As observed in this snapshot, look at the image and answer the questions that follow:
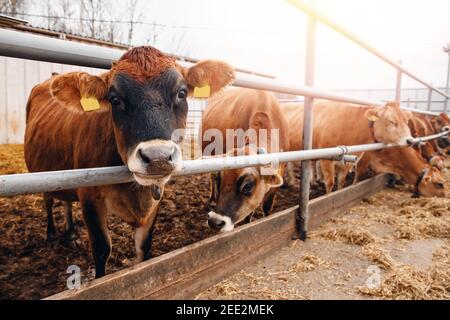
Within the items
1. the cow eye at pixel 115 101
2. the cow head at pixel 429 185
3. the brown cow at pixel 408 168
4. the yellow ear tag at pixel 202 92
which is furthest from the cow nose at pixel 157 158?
the cow head at pixel 429 185

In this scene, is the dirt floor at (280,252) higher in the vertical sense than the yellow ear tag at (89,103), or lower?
lower

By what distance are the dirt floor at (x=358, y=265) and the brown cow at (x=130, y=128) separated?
2.50 ft

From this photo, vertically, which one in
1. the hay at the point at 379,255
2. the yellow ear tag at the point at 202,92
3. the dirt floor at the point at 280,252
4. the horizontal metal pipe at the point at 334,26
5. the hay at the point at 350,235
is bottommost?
the dirt floor at the point at 280,252

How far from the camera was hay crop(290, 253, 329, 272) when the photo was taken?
226cm

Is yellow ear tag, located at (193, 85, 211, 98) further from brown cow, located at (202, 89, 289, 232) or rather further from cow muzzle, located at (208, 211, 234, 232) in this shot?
cow muzzle, located at (208, 211, 234, 232)

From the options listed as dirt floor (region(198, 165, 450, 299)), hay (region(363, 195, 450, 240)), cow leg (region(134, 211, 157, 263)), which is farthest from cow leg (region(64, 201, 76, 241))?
hay (region(363, 195, 450, 240))

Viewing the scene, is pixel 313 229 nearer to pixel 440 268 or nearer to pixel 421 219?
pixel 440 268

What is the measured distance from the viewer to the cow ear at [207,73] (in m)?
1.88

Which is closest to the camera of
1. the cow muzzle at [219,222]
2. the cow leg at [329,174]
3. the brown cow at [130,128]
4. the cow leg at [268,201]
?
the brown cow at [130,128]

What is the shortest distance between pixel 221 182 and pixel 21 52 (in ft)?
6.40

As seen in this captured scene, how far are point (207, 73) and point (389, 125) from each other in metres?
3.56

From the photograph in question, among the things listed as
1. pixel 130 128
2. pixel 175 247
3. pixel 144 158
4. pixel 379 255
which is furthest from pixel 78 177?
pixel 379 255

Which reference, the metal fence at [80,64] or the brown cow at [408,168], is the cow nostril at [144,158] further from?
the brown cow at [408,168]

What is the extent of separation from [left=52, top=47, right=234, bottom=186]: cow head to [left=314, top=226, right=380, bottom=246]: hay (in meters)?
1.74
